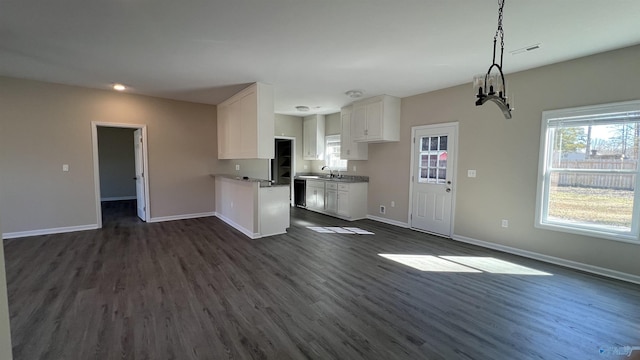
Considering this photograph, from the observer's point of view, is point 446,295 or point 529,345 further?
point 446,295

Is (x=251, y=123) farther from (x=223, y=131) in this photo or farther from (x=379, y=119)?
(x=379, y=119)

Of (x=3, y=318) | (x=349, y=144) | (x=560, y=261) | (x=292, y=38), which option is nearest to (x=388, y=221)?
(x=349, y=144)

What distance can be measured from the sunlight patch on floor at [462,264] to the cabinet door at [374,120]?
259cm

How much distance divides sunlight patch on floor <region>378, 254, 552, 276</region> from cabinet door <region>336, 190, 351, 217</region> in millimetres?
2319

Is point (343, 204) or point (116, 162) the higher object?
point (116, 162)

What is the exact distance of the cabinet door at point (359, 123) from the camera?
593cm

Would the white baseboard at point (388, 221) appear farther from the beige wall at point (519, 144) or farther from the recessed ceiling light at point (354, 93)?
the recessed ceiling light at point (354, 93)

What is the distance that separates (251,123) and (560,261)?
4.97m

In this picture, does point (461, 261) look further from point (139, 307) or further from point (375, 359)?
point (139, 307)

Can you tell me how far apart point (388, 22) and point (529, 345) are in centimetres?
296

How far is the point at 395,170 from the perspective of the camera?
5.82 meters

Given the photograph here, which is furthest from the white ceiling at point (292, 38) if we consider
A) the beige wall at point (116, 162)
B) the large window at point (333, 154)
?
the beige wall at point (116, 162)

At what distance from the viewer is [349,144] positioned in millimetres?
6539

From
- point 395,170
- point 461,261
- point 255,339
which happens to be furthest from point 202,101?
point 461,261
